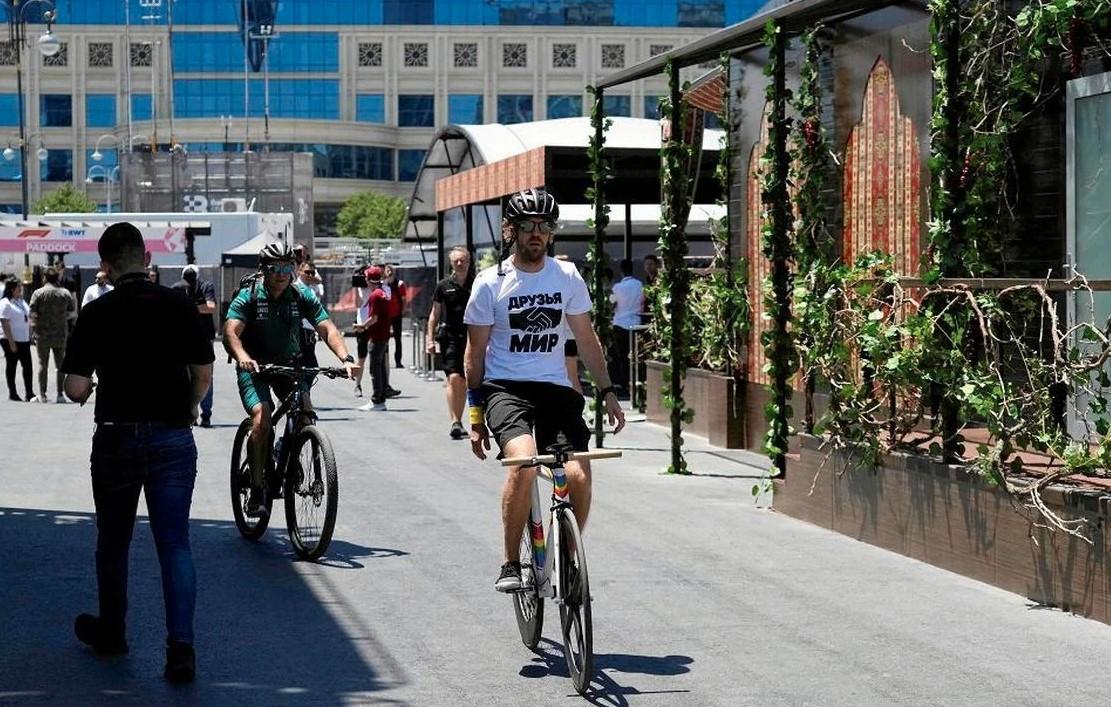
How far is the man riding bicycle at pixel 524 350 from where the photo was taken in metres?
7.53

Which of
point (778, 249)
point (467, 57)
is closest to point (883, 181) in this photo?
point (778, 249)

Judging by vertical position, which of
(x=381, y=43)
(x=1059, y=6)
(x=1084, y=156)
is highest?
(x=381, y=43)

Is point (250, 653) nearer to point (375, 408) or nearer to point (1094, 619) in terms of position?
point (1094, 619)

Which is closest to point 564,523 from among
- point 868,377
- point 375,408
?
point 868,377

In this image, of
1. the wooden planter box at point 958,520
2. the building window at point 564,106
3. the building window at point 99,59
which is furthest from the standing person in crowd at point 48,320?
the building window at point 99,59

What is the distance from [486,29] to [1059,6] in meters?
107

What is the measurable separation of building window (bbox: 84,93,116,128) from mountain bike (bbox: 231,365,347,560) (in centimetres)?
10635

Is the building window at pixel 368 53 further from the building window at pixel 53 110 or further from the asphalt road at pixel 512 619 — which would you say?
Result: the asphalt road at pixel 512 619

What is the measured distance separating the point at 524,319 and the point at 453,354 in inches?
299

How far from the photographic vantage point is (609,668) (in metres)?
7.39

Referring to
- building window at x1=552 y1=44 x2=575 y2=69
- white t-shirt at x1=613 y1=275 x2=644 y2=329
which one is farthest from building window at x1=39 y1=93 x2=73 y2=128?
white t-shirt at x1=613 y1=275 x2=644 y2=329

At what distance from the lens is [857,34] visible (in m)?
14.3

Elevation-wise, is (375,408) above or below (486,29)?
below

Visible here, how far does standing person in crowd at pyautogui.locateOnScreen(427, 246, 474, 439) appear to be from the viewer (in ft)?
51.3
